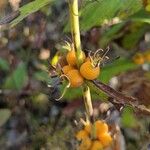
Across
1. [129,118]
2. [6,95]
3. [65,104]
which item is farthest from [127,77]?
[6,95]

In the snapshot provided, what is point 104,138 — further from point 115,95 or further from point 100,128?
point 115,95

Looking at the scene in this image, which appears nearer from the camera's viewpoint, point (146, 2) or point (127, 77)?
point (146, 2)

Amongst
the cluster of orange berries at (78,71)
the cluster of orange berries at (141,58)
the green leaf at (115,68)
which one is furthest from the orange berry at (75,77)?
the cluster of orange berries at (141,58)

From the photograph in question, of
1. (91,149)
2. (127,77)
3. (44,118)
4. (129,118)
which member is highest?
(91,149)

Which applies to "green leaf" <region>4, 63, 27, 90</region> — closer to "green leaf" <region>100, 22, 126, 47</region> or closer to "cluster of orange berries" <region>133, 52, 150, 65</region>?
"green leaf" <region>100, 22, 126, 47</region>

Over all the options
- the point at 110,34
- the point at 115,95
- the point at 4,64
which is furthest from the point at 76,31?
the point at 4,64

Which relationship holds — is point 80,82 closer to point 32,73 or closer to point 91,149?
point 91,149
